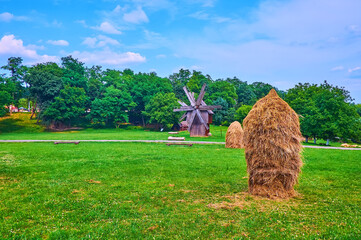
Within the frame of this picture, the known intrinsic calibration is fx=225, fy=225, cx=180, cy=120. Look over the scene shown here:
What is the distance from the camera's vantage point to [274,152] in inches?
366

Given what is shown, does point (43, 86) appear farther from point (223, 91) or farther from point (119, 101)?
point (223, 91)

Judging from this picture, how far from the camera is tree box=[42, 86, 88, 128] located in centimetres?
5677

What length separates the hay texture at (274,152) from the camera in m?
9.33

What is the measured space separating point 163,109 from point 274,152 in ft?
160

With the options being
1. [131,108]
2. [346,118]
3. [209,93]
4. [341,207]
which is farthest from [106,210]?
[209,93]

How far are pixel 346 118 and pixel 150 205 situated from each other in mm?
31446

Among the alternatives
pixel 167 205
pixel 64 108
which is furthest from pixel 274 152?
pixel 64 108

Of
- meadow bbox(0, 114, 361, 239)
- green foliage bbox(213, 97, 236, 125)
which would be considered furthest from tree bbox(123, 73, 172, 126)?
meadow bbox(0, 114, 361, 239)

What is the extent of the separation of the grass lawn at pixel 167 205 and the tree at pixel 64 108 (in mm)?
46622

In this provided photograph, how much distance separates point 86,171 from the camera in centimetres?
1403

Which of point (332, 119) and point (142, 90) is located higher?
point (142, 90)

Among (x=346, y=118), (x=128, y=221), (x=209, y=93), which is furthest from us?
(x=209, y=93)

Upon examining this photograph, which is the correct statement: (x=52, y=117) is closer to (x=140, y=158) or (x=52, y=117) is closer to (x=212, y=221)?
(x=140, y=158)

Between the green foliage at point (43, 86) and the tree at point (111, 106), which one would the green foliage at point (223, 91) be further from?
the green foliage at point (43, 86)
